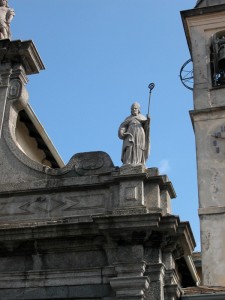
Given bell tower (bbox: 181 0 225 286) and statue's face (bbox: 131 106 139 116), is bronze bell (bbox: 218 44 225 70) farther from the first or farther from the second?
statue's face (bbox: 131 106 139 116)

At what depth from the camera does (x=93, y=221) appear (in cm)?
1091

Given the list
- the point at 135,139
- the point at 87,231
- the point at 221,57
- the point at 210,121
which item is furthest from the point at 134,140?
the point at 221,57

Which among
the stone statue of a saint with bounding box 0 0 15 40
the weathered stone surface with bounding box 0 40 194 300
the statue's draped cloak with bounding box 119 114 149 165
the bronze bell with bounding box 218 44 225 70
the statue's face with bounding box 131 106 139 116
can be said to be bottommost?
the weathered stone surface with bounding box 0 40 194 300

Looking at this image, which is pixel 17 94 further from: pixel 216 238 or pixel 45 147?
pixel 216 238

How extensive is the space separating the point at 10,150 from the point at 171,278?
14.4ft

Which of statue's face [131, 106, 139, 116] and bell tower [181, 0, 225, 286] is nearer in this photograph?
statue's face [131, 106, 139, 116]

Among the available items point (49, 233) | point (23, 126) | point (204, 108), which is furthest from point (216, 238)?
point (49, 233)

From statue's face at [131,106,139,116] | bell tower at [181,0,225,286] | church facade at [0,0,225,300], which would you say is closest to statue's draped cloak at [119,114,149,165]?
statue's face at [131,106,139,116]

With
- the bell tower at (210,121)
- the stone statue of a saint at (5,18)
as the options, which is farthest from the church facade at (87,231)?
the bell tower at (210,121)

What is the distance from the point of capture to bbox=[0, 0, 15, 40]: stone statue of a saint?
15398 millimetres

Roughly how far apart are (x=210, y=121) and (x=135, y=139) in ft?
26.1

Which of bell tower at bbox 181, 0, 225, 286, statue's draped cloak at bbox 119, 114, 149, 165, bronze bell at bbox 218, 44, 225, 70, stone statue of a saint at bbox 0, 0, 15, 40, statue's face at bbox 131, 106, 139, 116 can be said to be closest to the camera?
statue's draped cloak at bbox 119, 114, 149, 165

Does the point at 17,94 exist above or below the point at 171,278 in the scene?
above

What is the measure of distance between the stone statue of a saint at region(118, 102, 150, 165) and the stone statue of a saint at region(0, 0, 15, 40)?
478 centimetres
